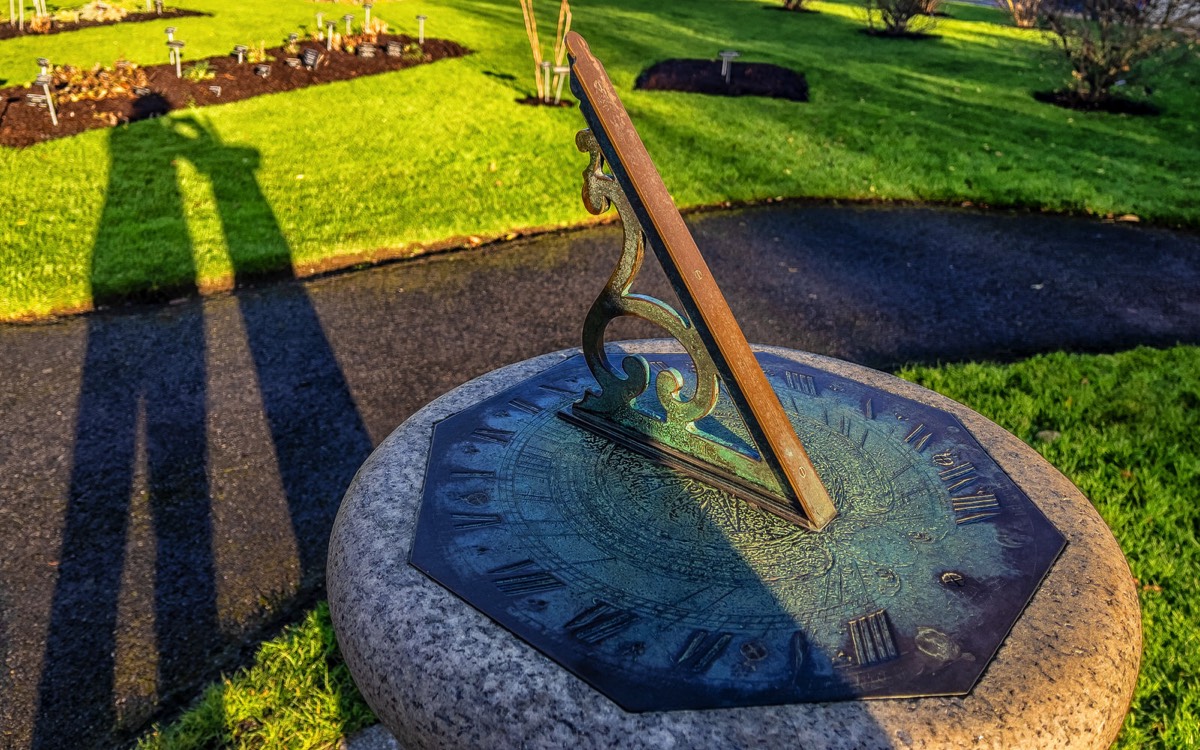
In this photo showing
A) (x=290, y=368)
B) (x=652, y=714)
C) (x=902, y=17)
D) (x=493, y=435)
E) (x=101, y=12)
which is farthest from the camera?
(x=902, y=17)

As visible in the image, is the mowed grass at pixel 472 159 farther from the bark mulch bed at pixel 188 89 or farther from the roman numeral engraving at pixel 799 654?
the roman numeral engraving at pixel 799 654

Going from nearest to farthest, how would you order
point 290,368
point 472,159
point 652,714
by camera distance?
point 652,714 → point 290,368 → point 472,159

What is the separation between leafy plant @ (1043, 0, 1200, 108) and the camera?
10055 millimetres

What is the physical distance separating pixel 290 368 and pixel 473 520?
289cm

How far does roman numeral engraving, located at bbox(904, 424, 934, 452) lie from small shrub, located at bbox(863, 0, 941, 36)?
15019 millimetres

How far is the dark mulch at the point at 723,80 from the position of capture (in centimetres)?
1084

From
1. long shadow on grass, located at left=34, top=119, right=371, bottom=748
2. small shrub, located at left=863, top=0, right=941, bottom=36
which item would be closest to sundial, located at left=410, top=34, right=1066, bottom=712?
long shadow on grass, located at left=34, top=119, right=371, bottom=748

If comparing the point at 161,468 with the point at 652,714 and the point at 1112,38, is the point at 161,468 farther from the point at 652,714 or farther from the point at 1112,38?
the point at 1112,38

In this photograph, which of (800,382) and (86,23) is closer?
(800,382)

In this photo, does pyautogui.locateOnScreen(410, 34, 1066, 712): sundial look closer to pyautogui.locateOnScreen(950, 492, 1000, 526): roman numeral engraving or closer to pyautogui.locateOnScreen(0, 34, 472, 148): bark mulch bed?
pyautogui.locateOnScreen(950, 492, 1000, 526): roman numeral engraving

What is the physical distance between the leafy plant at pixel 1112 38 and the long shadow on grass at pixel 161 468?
32.9ft

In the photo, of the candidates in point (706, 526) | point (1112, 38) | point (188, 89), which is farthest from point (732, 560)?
point (1112, 38)

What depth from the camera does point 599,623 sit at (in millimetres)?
1973

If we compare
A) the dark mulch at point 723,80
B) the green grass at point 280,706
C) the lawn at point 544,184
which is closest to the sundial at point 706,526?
the green grass at point 280,706
